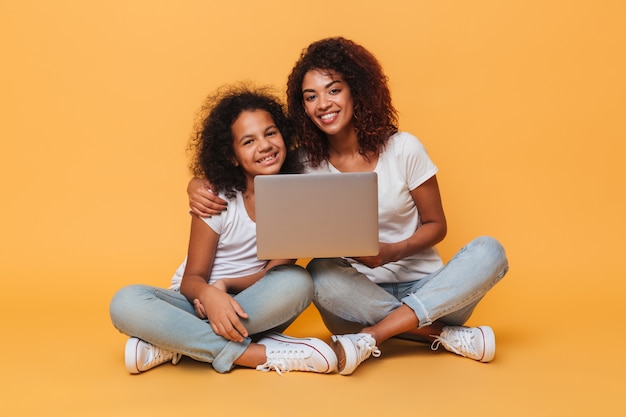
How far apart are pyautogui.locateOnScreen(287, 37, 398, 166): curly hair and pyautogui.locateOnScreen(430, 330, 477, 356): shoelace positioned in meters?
0.66

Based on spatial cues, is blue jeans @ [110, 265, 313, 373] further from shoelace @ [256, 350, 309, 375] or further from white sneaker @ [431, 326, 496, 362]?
white sneaker @ [431, 326, 496, 362]

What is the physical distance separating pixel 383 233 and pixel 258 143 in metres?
0.52

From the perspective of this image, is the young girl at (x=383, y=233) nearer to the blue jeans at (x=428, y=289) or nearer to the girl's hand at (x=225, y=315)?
the blue jeans at (x=428, y=289)

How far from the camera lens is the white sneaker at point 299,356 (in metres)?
2.33

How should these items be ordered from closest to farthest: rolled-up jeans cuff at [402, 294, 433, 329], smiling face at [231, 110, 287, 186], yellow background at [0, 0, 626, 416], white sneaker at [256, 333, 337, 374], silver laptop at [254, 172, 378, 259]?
silver laptop at [254, 172, 378, 259], white sneaker at [256, 333, 337, 374], rolled-up jeans cuff at [402, 294, 433, 329], smiling face at [231, 110, 287, 186], yellow background at [0, 0, 626, 416]

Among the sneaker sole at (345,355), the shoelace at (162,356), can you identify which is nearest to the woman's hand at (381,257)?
the sneaker sole at (345,355)

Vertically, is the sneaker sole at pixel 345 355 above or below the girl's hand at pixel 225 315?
below

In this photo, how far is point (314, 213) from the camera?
223 centimetres

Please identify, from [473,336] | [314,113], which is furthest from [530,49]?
[473,336]

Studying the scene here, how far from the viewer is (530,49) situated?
11.4 ft

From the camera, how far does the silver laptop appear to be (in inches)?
87.3

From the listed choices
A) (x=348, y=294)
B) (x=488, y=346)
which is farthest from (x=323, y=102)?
(x=488, y=346)

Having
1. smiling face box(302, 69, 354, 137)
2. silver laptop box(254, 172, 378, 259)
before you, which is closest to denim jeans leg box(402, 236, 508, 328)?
silver laptop box(254, 172, 378, 259)

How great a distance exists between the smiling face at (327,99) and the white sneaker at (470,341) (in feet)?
2.51
